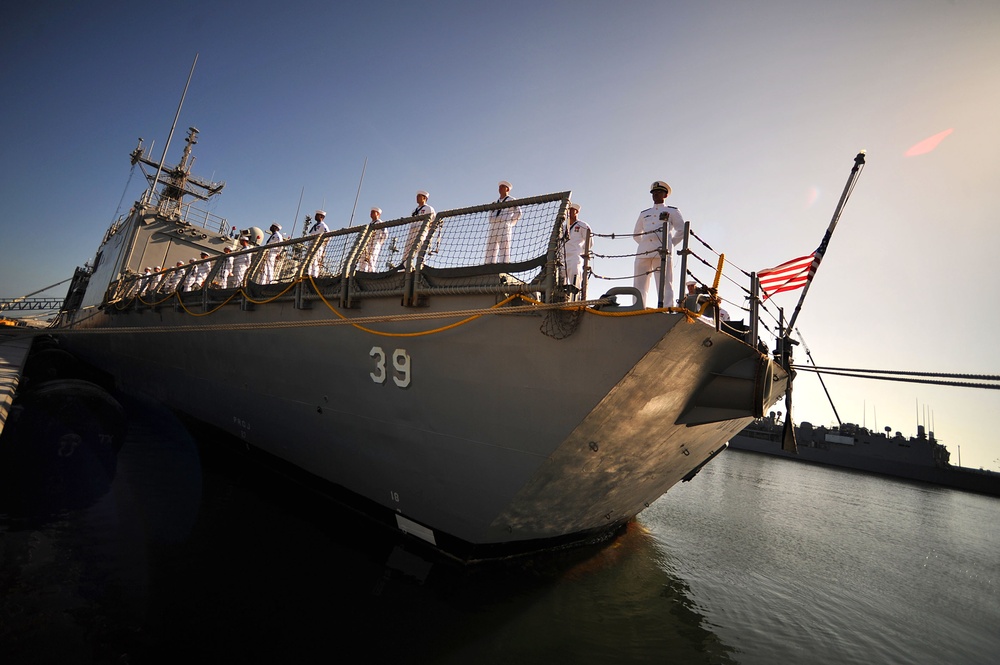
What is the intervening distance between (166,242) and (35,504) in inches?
476

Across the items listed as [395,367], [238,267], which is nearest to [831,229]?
[395,367]

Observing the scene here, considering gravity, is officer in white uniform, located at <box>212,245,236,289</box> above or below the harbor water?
above

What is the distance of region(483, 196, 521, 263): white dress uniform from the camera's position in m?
4.74

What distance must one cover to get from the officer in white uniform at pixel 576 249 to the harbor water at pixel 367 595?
3872 mm

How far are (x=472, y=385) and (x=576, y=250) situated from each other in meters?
1.90

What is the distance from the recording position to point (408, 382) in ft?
16.3

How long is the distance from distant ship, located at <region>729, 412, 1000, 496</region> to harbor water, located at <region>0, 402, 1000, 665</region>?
110 feet

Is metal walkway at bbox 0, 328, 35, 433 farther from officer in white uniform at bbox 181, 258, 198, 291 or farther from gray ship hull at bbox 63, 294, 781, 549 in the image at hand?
gray ship hull at bbox 63, 294, 781, 549

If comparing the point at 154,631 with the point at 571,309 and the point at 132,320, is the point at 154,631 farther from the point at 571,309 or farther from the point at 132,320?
the point at 132,320

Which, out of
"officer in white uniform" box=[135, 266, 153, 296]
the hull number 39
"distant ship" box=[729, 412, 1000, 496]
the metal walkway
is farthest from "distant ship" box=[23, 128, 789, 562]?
"distant ship" box=[729, 412, 1000, 496]

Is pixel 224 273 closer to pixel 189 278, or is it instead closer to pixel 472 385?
pixel 189 278

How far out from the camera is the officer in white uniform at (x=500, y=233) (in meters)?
4.74

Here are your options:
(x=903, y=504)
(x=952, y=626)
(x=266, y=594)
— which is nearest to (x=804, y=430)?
(x=903, y=504)

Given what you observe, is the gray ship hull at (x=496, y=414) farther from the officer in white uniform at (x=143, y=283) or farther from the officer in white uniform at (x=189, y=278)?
the officer in white uniform at (x=143, y=283)
